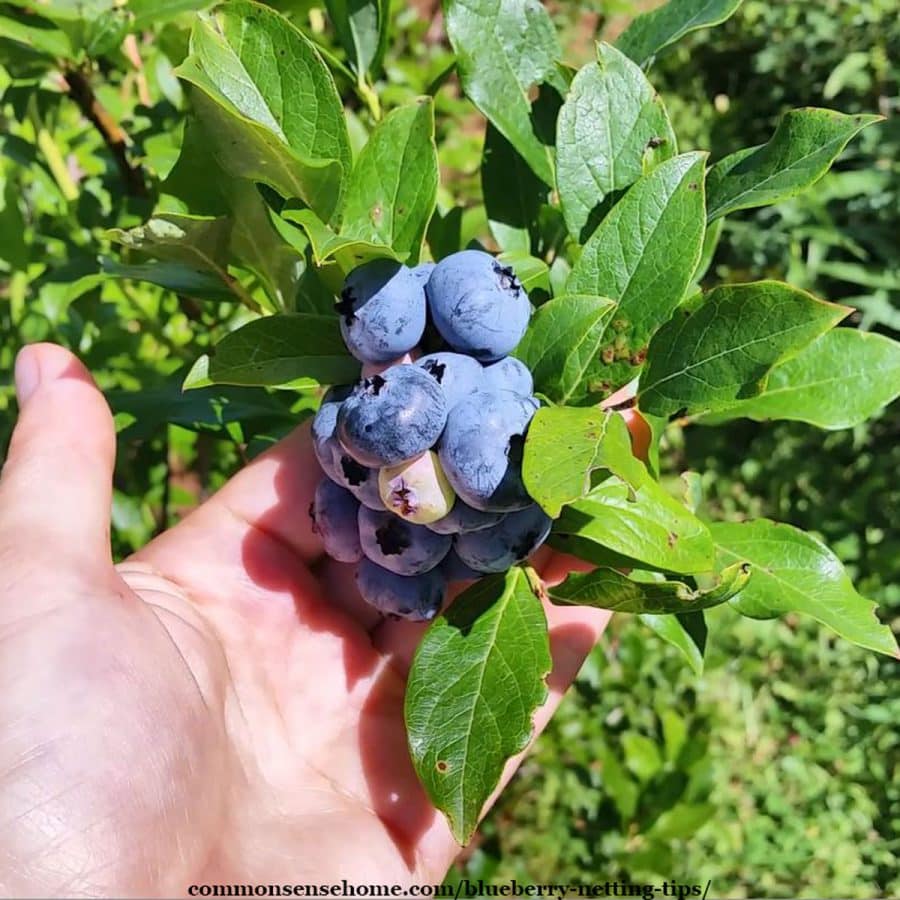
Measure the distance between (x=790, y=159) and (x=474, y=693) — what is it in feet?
1.76

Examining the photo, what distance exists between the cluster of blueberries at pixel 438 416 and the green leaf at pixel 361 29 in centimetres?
28

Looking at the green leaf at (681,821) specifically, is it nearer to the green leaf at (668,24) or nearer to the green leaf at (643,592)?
the green leaf at (643,592)

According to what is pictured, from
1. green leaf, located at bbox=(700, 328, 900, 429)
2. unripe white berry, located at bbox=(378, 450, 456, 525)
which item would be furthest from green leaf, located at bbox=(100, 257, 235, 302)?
green leaf, located at bbox=(700, 328, 900, 429)

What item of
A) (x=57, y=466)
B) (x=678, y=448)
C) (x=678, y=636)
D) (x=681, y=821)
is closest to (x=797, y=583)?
(x=678, y=636)

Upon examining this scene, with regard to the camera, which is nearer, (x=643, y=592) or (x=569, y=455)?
(x=569, y=455)

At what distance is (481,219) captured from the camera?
4.46 ft

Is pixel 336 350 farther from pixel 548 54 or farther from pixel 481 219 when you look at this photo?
pixel 481 219

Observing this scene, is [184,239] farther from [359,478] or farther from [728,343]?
[728,343]

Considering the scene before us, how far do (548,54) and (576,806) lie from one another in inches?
72.4

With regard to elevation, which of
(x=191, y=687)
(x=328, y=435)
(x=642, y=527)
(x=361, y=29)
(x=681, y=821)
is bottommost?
(x=681, y=821)

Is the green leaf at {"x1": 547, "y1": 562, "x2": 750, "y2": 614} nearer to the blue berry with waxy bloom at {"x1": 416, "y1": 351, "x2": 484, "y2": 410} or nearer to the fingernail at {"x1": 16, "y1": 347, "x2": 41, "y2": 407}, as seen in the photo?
the blue berry with waxy bloom at {"x1": 416, "y1": 351, "x2": 484, "y2": 410}

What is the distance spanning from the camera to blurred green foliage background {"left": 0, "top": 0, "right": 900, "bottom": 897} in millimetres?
1335

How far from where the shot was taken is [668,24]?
949mm

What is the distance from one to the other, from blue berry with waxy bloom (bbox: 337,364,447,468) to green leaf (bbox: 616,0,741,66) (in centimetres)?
44
